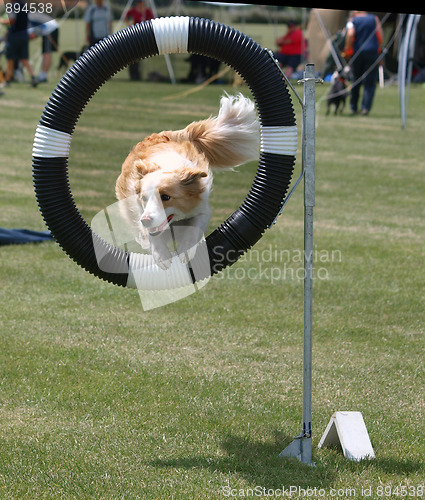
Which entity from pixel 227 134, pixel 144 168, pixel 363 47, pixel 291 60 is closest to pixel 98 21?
pixel 291 60

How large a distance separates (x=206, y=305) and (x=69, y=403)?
2.18 metres

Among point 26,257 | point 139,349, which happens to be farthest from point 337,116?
point 139,349

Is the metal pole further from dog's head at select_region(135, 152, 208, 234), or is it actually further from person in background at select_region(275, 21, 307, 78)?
person in background at select_region(275, 21, 307, 78)

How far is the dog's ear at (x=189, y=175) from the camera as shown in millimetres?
4105

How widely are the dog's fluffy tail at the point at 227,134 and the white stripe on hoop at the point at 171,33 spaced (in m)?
0.73

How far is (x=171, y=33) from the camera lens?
3885 mm

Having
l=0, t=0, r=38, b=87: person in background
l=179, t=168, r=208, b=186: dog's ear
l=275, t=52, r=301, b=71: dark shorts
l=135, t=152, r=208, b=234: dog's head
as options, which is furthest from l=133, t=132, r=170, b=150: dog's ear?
l=275, t=52, r=301, b=71: dark shorts

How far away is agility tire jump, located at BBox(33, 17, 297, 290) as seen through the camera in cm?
387

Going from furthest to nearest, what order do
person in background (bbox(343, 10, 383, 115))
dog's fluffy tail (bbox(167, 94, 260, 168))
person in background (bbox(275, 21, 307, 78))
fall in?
person in background (bbox(275, 21, 307, 78)), person in background (bbox(343, 10, 383, 115)), dog's fluffy tail (bbox(167, 94, 260, 168))

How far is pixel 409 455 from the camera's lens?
13.5 feet

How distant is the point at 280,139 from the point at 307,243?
0.55 metres

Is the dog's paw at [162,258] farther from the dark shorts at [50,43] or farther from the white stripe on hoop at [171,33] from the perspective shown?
the dark shorts at [50,43]

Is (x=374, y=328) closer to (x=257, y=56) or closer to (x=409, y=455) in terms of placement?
(x=409, y=455)

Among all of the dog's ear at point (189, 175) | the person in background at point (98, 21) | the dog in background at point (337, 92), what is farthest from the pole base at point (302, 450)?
the person in background at point (98, 21)
